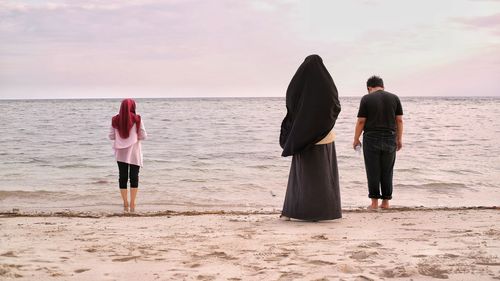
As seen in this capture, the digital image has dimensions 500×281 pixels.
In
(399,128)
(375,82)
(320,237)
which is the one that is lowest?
(320,237)

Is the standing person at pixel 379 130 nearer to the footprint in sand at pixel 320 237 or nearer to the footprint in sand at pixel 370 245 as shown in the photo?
the footprint in sand at pixel 320 237

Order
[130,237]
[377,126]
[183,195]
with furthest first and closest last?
[183,195], [377,126], [130,237]

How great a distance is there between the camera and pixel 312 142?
5824mm

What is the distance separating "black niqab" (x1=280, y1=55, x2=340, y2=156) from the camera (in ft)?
19.0

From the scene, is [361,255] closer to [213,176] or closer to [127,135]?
[127,135]

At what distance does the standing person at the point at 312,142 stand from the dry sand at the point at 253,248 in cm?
21

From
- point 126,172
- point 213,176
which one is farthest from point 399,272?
point 213,176

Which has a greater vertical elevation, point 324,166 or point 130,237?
point 324,166

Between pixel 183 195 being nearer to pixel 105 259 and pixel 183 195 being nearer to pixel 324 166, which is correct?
pixel 324 166

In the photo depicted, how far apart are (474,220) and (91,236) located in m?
4.20

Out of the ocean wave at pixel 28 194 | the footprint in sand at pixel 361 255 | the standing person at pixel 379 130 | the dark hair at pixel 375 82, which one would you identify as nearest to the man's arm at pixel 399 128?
the standing person at pixel 379 130

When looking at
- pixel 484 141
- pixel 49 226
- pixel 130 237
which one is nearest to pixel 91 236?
pixel 130 237

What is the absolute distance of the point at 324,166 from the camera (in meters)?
5.96

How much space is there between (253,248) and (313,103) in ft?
6.04
